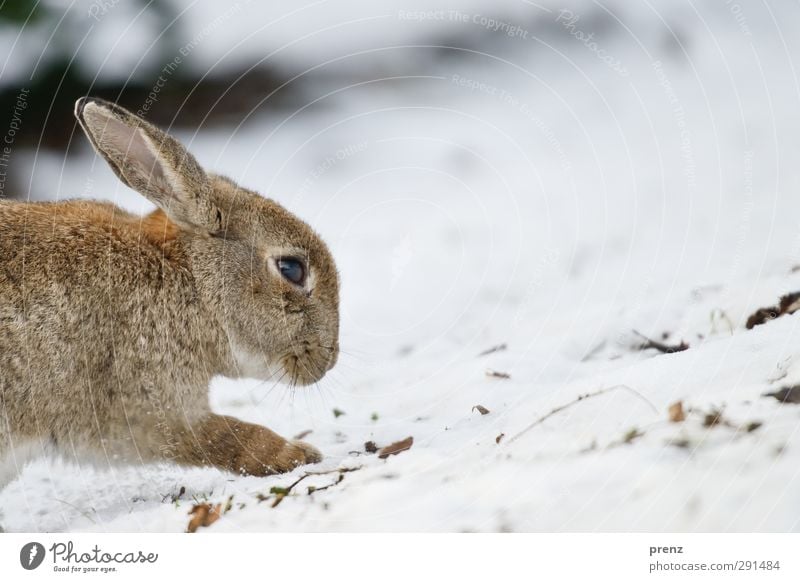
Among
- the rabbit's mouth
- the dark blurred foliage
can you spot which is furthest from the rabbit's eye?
the dark blurred foliage

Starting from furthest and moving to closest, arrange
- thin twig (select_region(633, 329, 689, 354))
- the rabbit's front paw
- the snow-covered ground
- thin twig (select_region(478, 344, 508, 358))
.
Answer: thin twig (select_region(478, 344, 508, 358)) → thin twig (select_region(633, 329, 689, 354)) → the rabbit's front paw → the snow-covered ground

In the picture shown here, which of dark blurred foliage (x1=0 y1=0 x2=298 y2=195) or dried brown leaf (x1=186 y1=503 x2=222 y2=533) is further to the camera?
dark blurred foliage (x1=0 y1=0 x2=298 y2=195)

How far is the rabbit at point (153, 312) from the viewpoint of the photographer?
242 cm

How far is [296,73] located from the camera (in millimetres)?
3365

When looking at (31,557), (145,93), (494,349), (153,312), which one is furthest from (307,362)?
(145,93)

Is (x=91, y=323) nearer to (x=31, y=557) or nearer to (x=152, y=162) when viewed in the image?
(x=152, y=162)

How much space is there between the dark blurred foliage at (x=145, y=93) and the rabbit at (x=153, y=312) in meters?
0.64

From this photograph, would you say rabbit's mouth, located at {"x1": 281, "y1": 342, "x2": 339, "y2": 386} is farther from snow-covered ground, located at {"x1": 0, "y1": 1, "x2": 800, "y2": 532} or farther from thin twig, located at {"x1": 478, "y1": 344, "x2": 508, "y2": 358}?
thin twig, located at {"x1": 478, "y1": 344, "x2": 508, "y2": 358}

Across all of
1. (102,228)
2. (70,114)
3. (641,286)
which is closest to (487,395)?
Result: (641,286)

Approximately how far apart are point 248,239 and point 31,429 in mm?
785

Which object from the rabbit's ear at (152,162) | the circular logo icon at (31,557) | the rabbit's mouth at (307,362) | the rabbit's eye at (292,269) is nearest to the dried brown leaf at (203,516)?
the circular logo icon at (31,557)

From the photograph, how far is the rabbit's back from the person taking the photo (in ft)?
7.89

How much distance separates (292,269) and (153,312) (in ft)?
1.36

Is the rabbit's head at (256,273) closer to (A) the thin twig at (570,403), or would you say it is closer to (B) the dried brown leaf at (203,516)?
(B) the dried brown leaf at (203,516)
